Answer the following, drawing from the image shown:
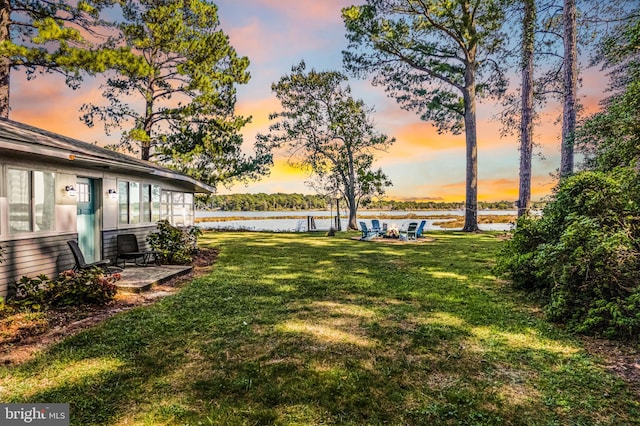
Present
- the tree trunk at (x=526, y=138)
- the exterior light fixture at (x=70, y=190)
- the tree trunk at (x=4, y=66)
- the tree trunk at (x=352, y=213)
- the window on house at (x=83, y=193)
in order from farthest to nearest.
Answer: the tree trunk at (x=352, y=213) < the tree trunk at (x=526, y=138) < the tree trunk at (x=4, y=66) < the window on house at (x=83, y=193) < the exterior light fixture at (x=70, y=190)

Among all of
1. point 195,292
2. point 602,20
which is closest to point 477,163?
point 602,20

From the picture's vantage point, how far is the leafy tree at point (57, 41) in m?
9.43

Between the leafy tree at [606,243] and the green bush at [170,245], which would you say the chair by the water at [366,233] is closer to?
the green bush at [170,245]

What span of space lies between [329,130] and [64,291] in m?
20.8

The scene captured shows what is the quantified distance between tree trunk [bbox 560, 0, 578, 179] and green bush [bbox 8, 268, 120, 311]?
13.6m

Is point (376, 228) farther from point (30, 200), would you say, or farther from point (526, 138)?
point (30, 200)

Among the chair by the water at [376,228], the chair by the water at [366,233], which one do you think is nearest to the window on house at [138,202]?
the chair by the water at [366,233]

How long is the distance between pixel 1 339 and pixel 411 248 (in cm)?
1178

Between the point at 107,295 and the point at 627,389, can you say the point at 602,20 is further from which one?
the point at 107,295

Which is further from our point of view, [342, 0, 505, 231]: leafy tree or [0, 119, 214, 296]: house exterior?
[342, 0, 505, 231]: leafy tree

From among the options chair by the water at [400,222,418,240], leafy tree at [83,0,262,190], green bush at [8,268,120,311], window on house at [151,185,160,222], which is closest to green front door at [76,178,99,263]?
green bush at [8,268,120,311]

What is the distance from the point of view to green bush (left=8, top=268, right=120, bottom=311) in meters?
5.37

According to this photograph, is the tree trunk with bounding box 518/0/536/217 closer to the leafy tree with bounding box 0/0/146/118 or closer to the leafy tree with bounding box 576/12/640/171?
the leafy tree with bounding box 576/12/640/171

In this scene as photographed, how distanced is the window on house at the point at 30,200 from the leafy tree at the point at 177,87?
30.6 feet
